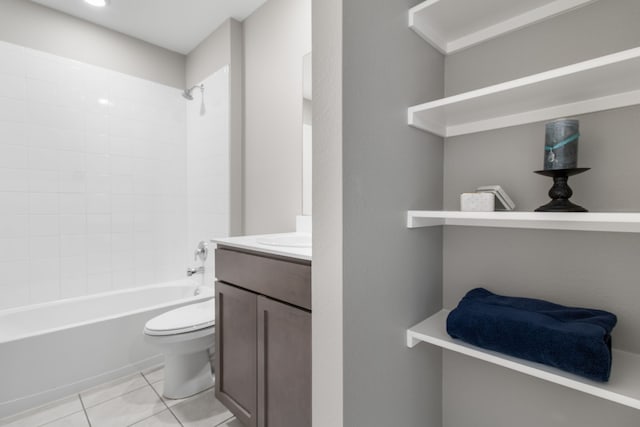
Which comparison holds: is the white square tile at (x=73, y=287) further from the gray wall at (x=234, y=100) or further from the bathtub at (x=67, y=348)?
the gray wall at (x=234, y=100)

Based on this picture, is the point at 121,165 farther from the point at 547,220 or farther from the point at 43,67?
the point at 547,220

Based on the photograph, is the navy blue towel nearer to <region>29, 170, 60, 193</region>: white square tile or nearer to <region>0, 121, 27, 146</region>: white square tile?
<region>29, 170, 60, 193</region>: white square tile

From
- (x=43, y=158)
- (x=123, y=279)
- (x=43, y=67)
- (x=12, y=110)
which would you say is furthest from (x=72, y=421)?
(x=43, y=67)

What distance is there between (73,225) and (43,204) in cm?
23

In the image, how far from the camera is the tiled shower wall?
2.12m

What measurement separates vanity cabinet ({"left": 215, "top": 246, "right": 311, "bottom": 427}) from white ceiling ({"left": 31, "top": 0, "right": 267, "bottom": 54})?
187cm

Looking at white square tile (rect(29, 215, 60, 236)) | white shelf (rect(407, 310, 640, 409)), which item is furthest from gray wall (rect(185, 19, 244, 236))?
white shelf (rect(407, 310, 640, 409))

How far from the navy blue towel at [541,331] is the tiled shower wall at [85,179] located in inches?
98.6

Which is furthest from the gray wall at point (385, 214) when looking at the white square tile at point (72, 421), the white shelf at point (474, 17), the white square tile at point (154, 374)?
the white square tile at point (154, 374)

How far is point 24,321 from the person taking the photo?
81.9 inches

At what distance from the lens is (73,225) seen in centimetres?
234

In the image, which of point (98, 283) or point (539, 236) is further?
point (98, 283)

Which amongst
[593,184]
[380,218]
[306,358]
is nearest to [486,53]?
[593,184]

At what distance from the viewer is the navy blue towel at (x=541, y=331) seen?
2.43 feet
